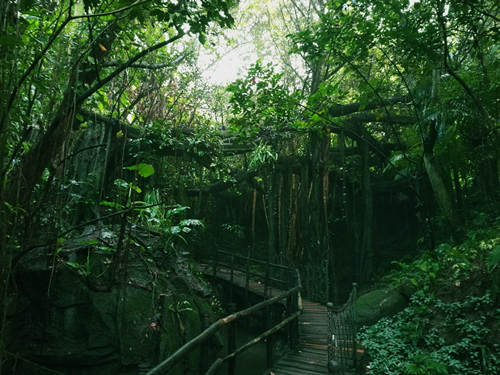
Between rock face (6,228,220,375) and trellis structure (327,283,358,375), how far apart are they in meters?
1.52

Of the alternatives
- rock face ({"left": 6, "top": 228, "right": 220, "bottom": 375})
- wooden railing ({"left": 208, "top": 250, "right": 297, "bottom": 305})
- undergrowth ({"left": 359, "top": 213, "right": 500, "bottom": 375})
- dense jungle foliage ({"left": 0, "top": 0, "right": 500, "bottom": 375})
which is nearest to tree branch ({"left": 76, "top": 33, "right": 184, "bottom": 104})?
dense jungle foliage ({"left": 0, "top": 0, "right": 500, "bottom": 375})

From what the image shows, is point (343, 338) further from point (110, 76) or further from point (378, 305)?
point (110, 76)

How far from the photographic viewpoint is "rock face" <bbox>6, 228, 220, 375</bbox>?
420 cm

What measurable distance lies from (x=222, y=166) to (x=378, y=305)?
16.9 ft

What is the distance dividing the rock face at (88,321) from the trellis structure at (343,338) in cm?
152

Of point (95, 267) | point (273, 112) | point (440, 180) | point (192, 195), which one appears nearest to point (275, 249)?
point (192, 195)

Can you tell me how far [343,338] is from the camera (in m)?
4.35

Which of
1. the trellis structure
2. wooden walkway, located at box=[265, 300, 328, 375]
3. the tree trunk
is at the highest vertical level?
the tree trunk

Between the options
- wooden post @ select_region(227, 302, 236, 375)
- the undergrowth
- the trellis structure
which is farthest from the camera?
the undergrowth

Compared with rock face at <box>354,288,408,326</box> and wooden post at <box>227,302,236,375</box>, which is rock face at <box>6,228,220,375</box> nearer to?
wooden post at <box>227,302,236,375</box>

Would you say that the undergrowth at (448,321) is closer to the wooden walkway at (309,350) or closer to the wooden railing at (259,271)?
the wooden walkway at (309,350)

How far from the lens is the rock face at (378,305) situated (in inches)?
230

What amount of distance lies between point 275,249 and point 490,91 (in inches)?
246

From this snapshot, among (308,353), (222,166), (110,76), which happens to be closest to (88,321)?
(308,353)
